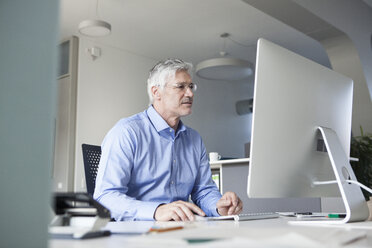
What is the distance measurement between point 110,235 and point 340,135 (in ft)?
3.42

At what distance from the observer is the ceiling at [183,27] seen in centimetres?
505

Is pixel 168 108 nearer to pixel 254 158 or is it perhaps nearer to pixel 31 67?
pixel 254 158

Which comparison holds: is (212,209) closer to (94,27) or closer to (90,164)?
(90,164)

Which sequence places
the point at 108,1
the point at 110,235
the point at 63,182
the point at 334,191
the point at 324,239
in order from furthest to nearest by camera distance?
the point at 63,182, the point at 108,1, the point at 334,191, the point at 110,235, the point at 324,239

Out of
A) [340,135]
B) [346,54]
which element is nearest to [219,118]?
[346,54]

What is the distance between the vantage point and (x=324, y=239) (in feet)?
2.35

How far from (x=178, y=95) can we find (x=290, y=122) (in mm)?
1006

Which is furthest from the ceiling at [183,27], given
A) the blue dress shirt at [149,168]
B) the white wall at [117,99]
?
the blue dress shirt at [149,168]

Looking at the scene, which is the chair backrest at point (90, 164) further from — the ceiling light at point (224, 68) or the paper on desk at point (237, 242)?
Answer: the ceiling light at point (224, 68)

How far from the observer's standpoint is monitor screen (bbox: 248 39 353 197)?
115cm

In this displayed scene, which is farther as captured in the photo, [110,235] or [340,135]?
[340,135]

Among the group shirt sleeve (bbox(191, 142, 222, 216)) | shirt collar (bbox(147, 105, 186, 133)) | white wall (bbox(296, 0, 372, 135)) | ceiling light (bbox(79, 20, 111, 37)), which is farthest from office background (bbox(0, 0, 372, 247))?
shirt sleeve (bbox(191, 142, 222, 216))

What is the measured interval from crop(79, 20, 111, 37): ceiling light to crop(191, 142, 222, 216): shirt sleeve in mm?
2912

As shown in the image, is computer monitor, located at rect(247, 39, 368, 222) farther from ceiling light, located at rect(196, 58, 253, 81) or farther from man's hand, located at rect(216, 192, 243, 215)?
ceiling light, located at rect(196, 58, 253, 81)
